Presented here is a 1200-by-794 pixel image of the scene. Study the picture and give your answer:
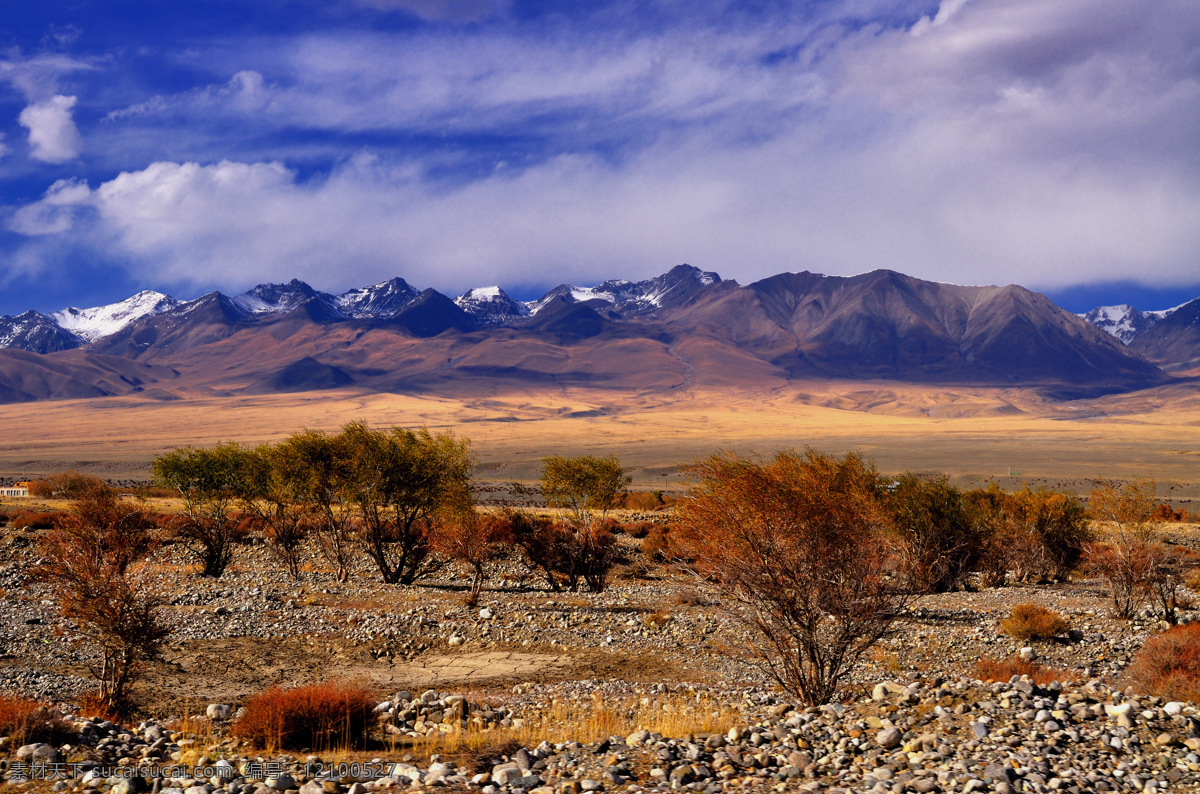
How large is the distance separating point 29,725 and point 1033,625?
854 inches

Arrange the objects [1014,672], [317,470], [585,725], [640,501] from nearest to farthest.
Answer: [585,725] < [1014,672] < [317,470] < [640,501]

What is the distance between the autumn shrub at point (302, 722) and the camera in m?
10.6

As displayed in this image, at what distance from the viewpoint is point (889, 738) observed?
31.4ft

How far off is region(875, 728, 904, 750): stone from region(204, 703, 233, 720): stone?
35.2 feet

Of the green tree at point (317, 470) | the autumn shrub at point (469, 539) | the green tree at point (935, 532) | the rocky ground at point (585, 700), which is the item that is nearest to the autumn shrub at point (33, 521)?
the rocky ground at point (585, 700)

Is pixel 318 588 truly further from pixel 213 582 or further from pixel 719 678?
pixel 719 678

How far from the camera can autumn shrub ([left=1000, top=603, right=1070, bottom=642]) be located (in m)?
19.7

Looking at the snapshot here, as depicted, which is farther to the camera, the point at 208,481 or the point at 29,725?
the point at 208,481

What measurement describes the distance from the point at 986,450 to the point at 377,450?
422 feet

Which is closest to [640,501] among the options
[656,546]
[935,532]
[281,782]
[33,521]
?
[656,546]

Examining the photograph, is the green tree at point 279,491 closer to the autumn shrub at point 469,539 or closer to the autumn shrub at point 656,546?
the autumn shrub at point 469,539

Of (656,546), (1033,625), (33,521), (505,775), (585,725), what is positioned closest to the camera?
(505,775)

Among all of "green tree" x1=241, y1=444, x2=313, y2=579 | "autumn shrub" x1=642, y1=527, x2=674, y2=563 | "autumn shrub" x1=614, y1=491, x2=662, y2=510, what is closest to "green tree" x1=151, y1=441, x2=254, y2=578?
"green tree" x1=241, y1=444, x2=313, y2=579

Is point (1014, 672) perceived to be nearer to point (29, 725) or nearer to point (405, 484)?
point (29, 725)
